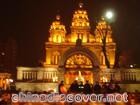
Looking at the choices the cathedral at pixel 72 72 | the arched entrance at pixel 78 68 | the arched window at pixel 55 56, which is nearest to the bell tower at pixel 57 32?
the arched window at pixel 55 56

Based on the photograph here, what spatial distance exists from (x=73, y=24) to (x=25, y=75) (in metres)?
37.8

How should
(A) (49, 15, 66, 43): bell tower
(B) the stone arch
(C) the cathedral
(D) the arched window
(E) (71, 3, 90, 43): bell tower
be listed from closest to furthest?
(C) the cathedral → (B) the stone arch → (D) the arched window → (A) (49, 15, 66, 43): bell tower → (E) (71, 3, 90, 43): bell tower

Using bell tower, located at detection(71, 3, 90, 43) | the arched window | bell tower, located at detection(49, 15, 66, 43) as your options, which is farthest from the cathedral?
bell tower, located at detection(71, 3, 90, 43)

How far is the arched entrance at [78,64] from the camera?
2233 inches

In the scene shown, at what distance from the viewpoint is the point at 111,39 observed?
8719 centimetres

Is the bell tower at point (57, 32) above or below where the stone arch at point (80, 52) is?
above

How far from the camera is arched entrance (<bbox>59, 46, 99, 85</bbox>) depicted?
56.7 meters

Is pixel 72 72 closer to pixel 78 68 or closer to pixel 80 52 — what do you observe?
pixel 78 68

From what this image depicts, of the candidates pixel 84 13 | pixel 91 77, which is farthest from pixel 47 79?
pixel 84 13

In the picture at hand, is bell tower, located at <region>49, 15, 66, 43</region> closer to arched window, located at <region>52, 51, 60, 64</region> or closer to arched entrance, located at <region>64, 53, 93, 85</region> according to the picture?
arched window, located at <region>52, 51, 60, 64</region>

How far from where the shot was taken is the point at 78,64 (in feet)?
195

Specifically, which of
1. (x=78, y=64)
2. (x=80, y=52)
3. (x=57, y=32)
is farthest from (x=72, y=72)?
(x=57, y=32)

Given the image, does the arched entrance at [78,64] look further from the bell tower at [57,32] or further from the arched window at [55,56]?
the bell tower at [57,32]

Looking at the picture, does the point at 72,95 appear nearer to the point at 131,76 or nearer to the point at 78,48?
the point at 131,76
